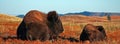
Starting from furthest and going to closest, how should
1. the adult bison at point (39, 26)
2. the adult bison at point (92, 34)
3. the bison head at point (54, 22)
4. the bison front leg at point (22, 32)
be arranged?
Result: the adult bison at point (92, 34), the bison head at point (54, 22), the bison front leg at point (22, 32), the adult bison at point (39, 26)

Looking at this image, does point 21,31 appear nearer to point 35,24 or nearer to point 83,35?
point 35,24

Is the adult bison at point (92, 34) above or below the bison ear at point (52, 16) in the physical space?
below

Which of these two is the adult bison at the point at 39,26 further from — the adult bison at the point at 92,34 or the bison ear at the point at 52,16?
the adult bison at the point at 92,34

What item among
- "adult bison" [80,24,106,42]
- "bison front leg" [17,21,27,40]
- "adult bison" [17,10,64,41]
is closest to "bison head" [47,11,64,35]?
"adult bison" [17,10,64,41]

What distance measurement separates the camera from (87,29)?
901 inches

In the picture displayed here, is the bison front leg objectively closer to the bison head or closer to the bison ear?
the bison head

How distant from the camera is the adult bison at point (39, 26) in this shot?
1931cm

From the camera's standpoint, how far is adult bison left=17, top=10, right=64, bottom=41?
63.4 feet

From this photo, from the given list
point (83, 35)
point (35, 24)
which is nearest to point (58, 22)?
point (83, 35)

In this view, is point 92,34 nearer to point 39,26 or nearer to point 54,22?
point 54,22

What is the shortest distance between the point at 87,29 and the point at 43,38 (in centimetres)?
398

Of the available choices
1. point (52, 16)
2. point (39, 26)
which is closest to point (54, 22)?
point (52, 16)

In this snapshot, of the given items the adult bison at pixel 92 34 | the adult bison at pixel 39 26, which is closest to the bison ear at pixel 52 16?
the adult bison at pixel 39 26

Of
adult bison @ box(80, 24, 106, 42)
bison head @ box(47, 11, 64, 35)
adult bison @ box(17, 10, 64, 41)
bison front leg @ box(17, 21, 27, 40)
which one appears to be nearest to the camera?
adult bison @ box(17, 10, 64, 41)
